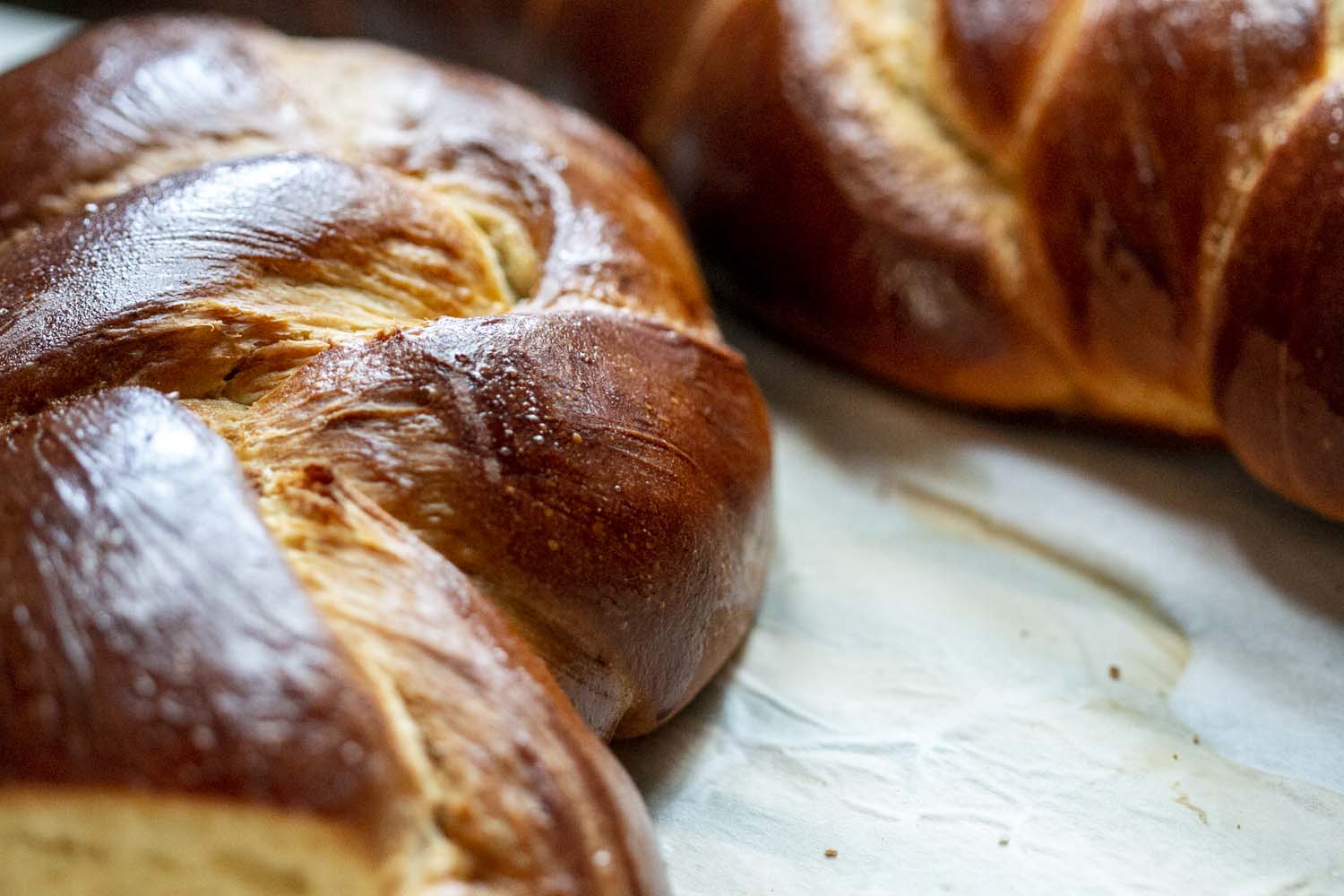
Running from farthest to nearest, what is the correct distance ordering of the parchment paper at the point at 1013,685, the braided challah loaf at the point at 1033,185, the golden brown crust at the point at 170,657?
1. the braided challah loaf at the point at 1033,185
2. the parchment paper at the point at 1013,685
3. the golden brown crust at the point at 170,657

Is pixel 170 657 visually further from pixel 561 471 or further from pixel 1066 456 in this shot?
pixel 1066 456

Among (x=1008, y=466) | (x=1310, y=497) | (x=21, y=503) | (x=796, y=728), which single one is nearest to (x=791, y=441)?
(x=1008, y=466)

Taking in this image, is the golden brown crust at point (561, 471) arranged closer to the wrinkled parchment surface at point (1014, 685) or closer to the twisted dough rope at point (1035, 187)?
the wrinkled parchment surface at point (1014, 685)

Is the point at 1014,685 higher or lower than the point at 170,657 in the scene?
lower

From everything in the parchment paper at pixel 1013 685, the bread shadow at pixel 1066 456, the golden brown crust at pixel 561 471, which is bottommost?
the parchment paper at pixel 1013 685

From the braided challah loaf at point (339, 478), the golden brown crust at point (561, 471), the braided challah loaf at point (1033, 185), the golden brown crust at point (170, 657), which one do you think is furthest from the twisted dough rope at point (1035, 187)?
the golden brown crust at point (170, 657)

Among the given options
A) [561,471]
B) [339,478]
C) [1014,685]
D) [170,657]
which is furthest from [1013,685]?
[170,657]

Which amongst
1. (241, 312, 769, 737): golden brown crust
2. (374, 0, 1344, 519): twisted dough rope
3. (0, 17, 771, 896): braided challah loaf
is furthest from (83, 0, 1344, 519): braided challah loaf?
(241, 312, 769, 737): golden brown crust

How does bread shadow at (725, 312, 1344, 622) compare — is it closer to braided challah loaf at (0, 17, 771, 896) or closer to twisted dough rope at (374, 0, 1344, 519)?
twisted dough rope at (374, 0, 1344, 519)
